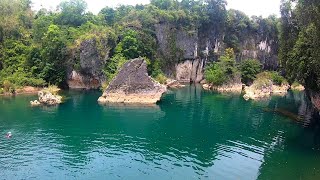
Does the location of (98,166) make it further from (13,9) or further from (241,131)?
(13,9)

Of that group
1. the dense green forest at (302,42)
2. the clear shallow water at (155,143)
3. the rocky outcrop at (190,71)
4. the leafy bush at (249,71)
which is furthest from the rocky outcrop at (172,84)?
the dense green forest at (302,42)

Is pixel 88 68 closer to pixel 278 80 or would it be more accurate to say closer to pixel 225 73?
pixel 225 73

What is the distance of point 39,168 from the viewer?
2833 centimetres

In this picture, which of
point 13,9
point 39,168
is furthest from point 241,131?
point 13,9

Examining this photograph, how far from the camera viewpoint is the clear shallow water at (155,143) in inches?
1101

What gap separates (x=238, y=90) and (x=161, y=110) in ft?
110

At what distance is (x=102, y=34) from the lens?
76938 millimetres

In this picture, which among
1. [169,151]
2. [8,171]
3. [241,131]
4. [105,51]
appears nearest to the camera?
[8,171]

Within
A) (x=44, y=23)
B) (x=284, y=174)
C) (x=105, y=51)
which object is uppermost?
(x=44, y=23)

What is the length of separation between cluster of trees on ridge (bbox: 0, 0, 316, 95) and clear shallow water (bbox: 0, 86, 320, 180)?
2072 cm

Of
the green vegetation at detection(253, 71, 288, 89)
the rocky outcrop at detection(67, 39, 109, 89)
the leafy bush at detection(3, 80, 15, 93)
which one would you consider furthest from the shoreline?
the green vegetation at detection(253, 71, 288, 89)

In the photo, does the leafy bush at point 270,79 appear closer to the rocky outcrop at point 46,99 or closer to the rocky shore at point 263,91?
the rocky shore at point 263,91

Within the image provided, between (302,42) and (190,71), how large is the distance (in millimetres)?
61264

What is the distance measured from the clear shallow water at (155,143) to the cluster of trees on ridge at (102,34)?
816 inches
